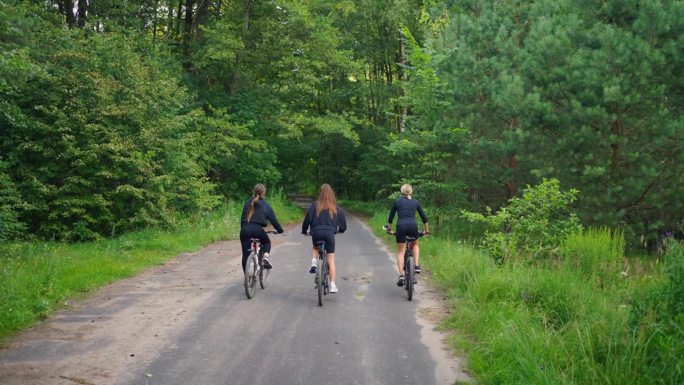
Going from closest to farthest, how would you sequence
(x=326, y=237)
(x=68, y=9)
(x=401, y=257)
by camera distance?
(x=326, y=237)
(x=401, y=257)
(x=68, y=9)

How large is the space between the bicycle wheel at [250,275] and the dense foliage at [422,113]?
481cm

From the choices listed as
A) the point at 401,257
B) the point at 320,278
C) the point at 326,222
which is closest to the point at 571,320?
the point at 401,257

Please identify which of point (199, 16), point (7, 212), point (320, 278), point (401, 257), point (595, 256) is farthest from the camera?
point (199, 16)

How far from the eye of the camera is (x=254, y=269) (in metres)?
8.86

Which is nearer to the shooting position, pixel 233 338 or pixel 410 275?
pixel 233 338

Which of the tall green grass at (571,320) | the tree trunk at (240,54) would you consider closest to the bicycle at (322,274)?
the tall green grass at (571,320)

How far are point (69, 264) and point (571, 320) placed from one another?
28.8ft

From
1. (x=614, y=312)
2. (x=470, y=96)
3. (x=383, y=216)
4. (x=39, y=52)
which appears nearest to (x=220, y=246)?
(x=39, y=52)

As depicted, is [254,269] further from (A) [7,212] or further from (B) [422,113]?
(B) [422,113]

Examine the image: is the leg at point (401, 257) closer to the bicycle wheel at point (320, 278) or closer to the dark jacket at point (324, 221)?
the dark jacket at point (324, 221)

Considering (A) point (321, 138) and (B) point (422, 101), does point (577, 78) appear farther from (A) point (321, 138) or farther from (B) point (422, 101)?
(A) point (321, 138)

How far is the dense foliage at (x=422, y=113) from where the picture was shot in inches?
437

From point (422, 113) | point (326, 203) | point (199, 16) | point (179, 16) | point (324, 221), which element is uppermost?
point (179, 16)

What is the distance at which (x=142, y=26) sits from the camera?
87.5 feet
